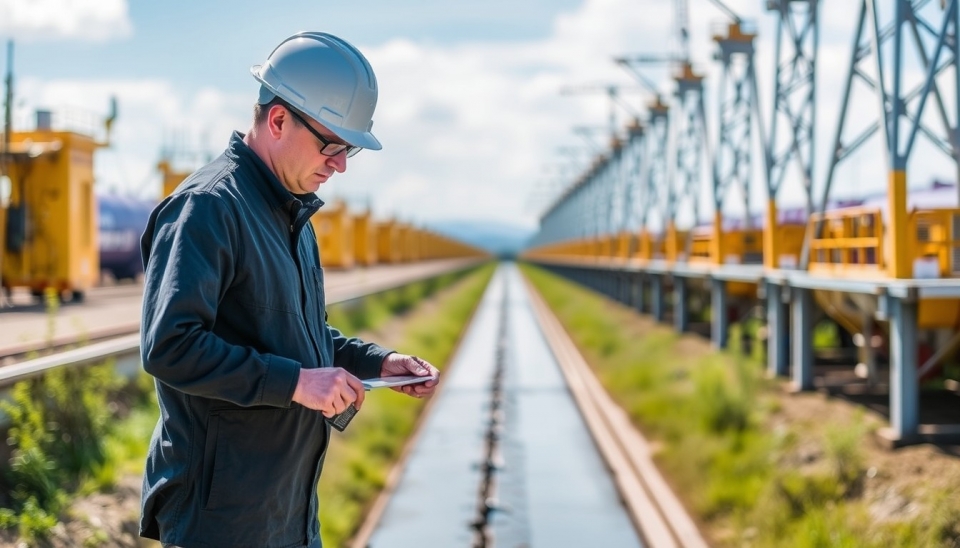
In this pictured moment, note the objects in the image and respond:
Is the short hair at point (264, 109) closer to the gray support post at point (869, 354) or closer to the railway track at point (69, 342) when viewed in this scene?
the railway track at point (69, 342)

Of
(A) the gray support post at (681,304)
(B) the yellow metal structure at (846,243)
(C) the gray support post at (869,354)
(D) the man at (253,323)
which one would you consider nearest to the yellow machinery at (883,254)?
(B) the yellow metal structure at (846,243)

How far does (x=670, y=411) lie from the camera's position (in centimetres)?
1305

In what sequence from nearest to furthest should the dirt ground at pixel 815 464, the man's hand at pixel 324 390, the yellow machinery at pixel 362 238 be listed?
the man's hand at pixel 324 390 < the dirt ground at pixel 815 464 < the yellow machinery at pixel 362 238

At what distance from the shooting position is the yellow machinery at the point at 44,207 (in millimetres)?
16047

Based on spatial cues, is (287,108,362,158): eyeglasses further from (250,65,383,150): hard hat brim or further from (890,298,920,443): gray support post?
(890,298,920,443): gray support post

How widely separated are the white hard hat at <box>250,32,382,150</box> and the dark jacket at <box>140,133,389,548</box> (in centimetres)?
19

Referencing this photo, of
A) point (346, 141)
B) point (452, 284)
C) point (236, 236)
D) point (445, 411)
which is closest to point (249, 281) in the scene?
point (236, 236)

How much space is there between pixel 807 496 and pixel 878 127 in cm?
329

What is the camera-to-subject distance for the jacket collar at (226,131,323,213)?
104 inches

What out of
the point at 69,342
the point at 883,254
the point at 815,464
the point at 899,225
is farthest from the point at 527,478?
the point at 69,342

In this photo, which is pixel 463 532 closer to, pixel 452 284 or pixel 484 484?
pixel 484 484

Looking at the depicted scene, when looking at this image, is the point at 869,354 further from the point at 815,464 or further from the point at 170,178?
the point at 170,178

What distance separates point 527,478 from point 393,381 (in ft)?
30.2

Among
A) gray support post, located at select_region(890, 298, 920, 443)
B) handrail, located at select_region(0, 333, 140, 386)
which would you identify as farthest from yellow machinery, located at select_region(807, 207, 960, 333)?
handrail, located at select_region(0, 333, 140, 386)
